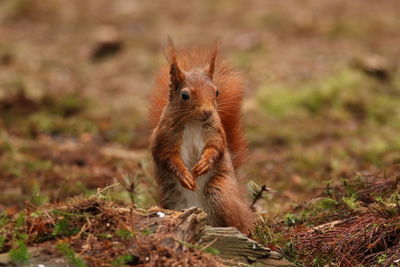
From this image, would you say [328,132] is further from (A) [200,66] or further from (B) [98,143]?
(A) [200,66]

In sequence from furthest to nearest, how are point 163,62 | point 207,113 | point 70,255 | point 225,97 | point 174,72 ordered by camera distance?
point 163,62 < point 225,97 < point 174,72 < point 207,113 < point 70,255

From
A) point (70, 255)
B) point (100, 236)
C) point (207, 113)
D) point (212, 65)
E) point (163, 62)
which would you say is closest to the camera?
point (70, 255)

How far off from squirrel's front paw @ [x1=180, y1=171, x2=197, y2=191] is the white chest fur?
97 mm

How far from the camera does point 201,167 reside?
11.9ft

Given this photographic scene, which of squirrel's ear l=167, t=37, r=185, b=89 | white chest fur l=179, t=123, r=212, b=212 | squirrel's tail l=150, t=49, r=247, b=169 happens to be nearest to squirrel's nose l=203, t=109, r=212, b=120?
white chest fur l=179, t=123, r=212, b=212

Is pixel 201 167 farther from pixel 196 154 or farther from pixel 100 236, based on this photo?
pixel 100 236

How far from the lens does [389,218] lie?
3.67m

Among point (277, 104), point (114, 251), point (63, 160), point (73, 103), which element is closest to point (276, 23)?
point (277, 104)

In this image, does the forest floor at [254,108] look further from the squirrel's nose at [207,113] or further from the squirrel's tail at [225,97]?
the squirrel's nose at [207,113]

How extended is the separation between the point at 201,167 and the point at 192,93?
1.24 feet

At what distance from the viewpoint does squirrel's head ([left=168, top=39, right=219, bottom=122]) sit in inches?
142

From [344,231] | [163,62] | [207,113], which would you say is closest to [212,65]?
[207,113]

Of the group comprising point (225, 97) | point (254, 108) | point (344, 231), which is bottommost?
point (254, 108)

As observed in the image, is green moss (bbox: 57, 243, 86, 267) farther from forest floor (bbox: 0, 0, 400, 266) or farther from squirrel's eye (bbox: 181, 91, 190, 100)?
squirrel's eye (bbox: 181, 91, 190, 100)
